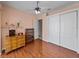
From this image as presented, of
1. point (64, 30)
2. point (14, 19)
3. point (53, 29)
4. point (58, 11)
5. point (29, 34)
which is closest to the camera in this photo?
point (64, 30)

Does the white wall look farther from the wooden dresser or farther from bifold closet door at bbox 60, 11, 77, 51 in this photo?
the wooden dresser

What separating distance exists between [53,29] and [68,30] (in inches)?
71.0

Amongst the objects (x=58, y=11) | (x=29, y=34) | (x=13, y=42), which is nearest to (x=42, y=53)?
(x=13, y=42)

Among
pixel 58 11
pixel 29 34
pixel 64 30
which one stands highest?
pixel 58 11

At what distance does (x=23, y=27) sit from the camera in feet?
26.1

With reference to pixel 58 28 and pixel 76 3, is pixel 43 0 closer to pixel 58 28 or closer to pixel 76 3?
pixel 76 3

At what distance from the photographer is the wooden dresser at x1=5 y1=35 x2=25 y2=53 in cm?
536

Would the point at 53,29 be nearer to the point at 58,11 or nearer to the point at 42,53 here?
the point at 58,11

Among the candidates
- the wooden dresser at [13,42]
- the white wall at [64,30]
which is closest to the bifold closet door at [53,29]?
the white wall at [64,30]

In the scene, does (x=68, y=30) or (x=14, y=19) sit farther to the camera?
(x=14, y=19)

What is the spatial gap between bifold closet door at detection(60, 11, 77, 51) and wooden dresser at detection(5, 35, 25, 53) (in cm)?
256

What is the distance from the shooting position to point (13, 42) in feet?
19.0

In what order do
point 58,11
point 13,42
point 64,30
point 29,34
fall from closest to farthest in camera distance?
point 13,42
point 64,30
point 58,11
point 29,34

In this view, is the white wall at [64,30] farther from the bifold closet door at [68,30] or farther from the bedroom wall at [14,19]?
the bedroom wall at [14,19]
